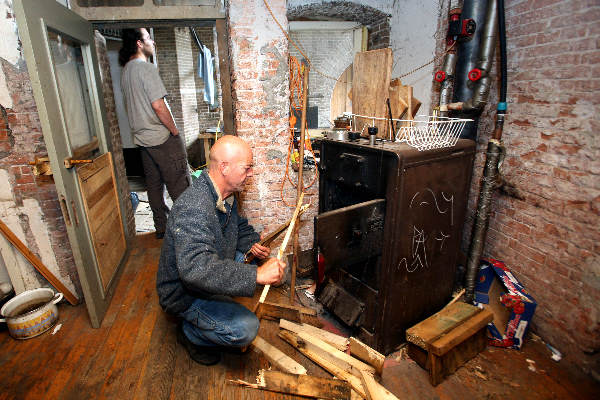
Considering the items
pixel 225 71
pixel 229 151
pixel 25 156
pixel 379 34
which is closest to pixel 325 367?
pixel 229 151

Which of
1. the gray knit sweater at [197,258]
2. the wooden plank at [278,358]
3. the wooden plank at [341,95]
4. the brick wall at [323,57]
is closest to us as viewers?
the gray knit sweater at [197,258]

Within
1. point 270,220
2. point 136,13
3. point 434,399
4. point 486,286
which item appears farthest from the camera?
point 270,220

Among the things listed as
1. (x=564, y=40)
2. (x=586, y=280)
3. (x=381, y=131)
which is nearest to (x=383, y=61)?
(x=381, y=131)

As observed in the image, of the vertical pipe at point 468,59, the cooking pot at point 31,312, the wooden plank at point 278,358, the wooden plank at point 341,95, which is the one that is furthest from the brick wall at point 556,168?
the wooden plank at point 341,95

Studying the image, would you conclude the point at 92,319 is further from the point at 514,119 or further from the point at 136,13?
the point at 514,119

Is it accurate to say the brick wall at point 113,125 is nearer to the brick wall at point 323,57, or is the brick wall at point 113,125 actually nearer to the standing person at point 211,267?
the standing person at point 211,267

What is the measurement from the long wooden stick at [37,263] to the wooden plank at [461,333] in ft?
9.27

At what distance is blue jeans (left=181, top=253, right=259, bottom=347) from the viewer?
191 centimetres

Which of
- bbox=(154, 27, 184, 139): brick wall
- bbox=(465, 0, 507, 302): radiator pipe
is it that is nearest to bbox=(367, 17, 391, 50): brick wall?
bbox=(465, 0, 507, 302): radiator pipe

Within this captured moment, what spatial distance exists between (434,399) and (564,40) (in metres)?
2.36

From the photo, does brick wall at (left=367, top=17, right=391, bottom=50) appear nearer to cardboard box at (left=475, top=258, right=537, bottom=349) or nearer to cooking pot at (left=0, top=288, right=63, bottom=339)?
cardboard box at (left=475, top=258, right=537, bottom=349)

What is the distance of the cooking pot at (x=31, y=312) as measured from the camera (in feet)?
7.69

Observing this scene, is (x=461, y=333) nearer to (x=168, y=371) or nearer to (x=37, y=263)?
(x=168, y=371)

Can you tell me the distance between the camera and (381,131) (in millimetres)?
2236
